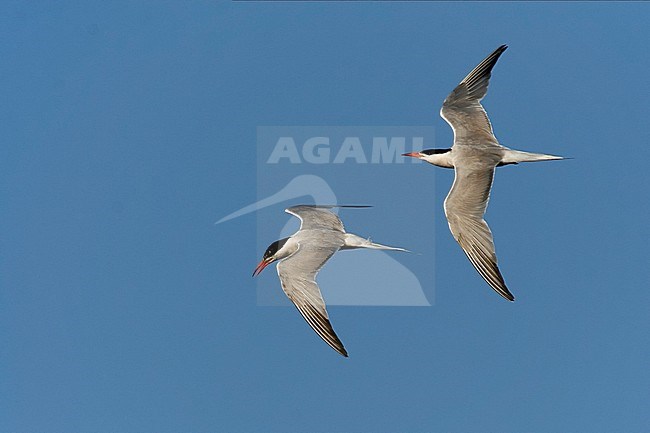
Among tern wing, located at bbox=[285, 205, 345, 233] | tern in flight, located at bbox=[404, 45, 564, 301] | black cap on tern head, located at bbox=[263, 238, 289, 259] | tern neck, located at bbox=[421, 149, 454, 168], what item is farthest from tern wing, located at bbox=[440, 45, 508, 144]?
black cap on tern head, located at bbox=[263, 238, 289, 259]

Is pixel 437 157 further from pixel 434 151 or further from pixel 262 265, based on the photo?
pixel 262 265

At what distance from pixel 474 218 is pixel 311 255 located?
194 centimetres

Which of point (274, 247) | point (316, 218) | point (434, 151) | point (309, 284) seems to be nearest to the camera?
point (309, 284)

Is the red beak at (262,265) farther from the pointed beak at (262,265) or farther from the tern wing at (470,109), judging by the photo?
the tern wing at (470,109)

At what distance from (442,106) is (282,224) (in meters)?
4.61

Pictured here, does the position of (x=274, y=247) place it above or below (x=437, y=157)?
below

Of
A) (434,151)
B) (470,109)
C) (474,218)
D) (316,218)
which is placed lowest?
(474,218)

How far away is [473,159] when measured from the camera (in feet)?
44.5

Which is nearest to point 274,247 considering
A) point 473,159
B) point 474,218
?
point 474,218

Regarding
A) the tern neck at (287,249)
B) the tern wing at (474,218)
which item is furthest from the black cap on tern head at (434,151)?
the tern neck at (287,249)

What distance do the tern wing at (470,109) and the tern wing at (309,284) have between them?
6.79 feet

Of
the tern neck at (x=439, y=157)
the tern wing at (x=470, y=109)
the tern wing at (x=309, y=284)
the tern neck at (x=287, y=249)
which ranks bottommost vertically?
the tern wing at (x=309, y=284)

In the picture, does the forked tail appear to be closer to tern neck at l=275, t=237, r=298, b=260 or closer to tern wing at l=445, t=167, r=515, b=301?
tern neck at l=275, t=237, r=298, b=260

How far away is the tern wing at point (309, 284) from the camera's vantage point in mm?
12672
